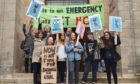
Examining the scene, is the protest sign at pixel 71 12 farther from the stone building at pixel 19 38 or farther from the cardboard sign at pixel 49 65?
the cardboard sign at pixel 49 65

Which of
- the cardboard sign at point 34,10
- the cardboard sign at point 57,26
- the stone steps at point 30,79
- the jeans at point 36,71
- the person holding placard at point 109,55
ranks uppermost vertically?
the cardboard sign at point 34,10

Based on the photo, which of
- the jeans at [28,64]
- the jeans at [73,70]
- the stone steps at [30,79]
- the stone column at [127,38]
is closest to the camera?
the jeans at [73,70]

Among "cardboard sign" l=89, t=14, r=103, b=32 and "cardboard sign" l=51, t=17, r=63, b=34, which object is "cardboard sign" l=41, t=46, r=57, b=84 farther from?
"cardboard sign" l=89, t=14, r=103, b=32

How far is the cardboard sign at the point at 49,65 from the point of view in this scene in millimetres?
12859

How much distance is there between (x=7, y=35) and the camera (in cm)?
1616

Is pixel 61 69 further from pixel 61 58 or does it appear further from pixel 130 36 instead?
pixel 130 36

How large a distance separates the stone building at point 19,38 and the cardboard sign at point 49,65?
3.00 m

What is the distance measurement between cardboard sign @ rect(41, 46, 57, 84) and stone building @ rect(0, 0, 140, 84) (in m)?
3.00

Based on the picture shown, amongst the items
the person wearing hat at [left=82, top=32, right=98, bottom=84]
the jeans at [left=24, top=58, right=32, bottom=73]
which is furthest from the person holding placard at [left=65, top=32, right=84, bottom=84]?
the jeans at [left=24, top=58, right=32, bottom=73]

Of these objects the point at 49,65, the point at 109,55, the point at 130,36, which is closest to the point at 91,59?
the point at 109,55

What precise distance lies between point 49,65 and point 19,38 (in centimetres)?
455

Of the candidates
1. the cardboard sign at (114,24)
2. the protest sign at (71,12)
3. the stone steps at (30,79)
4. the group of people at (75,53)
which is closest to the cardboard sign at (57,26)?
the group of people at (75,53)

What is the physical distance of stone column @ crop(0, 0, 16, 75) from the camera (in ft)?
52.0

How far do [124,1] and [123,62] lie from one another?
2929 mm
